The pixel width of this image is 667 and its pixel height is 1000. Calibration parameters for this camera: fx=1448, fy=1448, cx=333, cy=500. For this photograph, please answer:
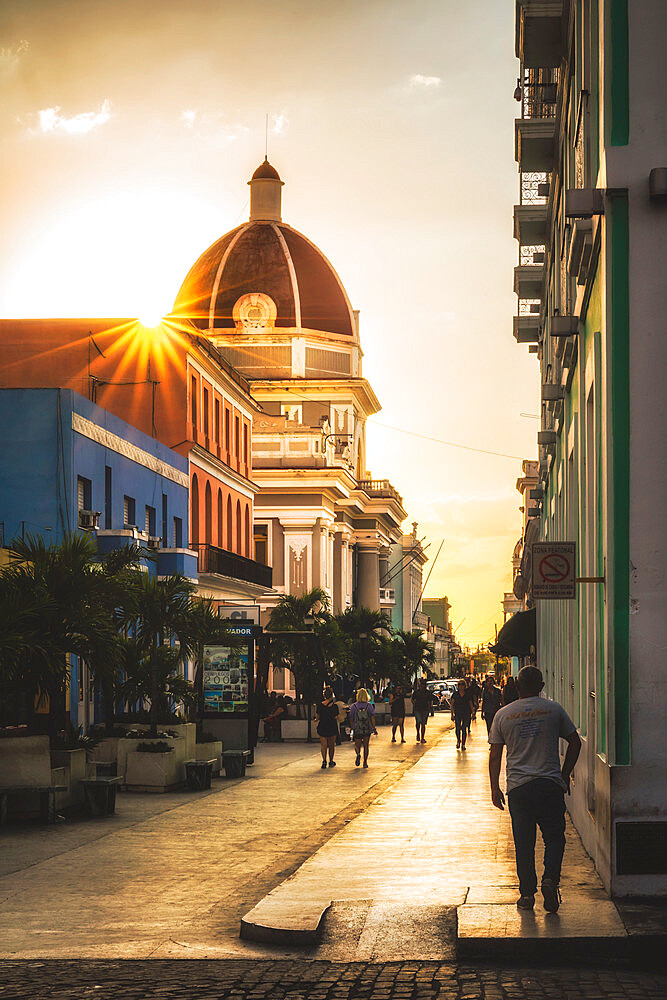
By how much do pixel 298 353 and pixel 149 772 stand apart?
6432 centimetres

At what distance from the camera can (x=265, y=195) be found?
301 ft

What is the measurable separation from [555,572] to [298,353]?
72.9 meters

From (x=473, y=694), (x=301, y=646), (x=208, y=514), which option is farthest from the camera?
(x=208, y=514)

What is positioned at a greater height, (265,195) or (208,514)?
(265,195)

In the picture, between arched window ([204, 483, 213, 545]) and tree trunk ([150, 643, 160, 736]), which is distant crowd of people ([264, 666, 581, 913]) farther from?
arched window ([204, 483, 213, 545])

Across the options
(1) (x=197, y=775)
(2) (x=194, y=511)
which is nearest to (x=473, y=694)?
(2) (x=194, y=511)

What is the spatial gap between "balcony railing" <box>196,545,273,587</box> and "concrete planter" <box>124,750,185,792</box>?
2115 centimetres

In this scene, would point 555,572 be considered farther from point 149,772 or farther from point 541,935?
point 149,772

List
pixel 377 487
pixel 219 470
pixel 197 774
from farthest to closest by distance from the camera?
pixel 377 487
pixel 219 470
pixel 197 774

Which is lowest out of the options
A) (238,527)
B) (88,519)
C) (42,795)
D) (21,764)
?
(42,795)

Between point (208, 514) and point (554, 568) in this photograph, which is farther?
point (208, 514)

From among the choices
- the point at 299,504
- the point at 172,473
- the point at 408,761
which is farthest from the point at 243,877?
the point at 299,504

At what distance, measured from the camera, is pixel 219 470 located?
48.1 meters

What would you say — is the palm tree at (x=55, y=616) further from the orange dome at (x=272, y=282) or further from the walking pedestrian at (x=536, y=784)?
the orange dome at (x=272, y=282)
